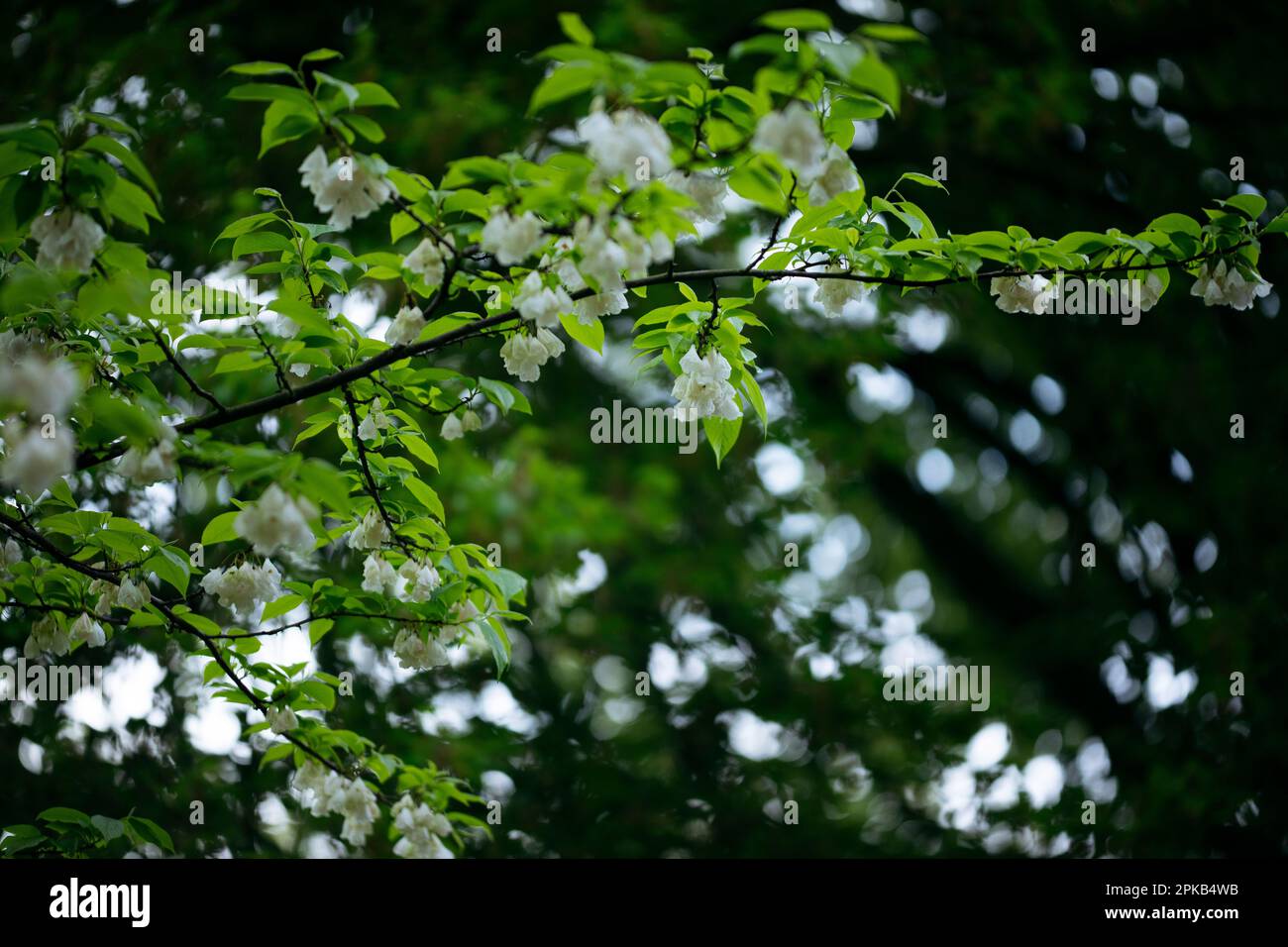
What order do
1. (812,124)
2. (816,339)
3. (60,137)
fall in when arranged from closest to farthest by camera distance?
(812,124) < (60,137) < (816,339)

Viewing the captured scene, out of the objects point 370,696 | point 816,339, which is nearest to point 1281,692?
point 816,339

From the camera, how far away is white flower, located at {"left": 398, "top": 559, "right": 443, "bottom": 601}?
2281mm

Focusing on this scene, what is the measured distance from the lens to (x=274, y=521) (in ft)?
5.66

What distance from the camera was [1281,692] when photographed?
17.5 ft

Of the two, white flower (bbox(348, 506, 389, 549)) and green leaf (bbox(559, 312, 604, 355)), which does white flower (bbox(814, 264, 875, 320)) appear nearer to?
green leaf (bbox(559, 312, 604, 355))

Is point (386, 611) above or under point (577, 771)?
above

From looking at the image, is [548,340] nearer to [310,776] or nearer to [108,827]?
[310,776]

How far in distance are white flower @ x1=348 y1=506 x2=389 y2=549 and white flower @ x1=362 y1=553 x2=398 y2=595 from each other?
0.32 ft

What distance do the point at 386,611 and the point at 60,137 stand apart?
1172 millimetres

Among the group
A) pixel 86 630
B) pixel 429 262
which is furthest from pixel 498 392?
pixel 86 630

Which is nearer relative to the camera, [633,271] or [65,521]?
[633,271]

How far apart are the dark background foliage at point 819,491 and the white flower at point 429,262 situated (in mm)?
3357

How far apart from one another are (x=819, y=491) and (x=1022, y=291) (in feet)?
14.1
